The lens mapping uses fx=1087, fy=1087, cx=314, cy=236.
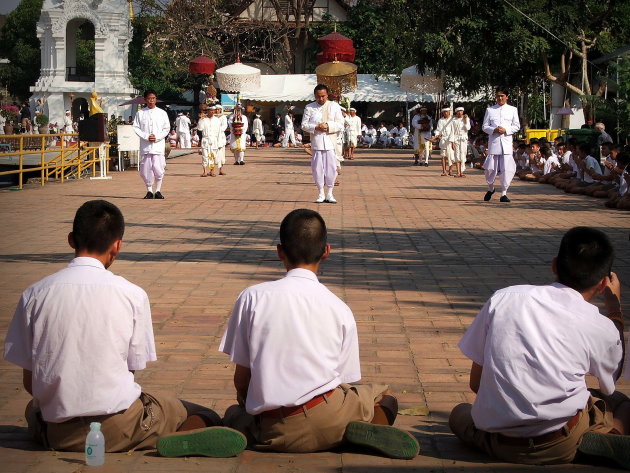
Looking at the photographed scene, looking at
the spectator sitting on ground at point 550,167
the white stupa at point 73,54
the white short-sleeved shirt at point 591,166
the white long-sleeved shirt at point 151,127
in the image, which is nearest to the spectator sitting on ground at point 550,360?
the white long-sleeved shirt at point 151,127

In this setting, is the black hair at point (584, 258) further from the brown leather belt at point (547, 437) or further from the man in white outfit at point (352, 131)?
the man in white outfit at point (352, 131)

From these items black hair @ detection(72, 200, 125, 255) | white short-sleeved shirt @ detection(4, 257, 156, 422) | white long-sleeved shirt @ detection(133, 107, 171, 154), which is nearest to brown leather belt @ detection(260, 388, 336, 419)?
white short-sleeved shirt @ detection(4, 257, 156, 422)

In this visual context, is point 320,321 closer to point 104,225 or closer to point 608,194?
point 104,225

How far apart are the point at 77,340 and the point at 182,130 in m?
42.1

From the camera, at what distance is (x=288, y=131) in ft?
162

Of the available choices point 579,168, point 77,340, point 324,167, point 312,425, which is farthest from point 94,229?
point 579,168

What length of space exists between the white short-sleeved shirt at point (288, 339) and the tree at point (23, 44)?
68560mm

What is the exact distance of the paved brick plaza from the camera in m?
4.97

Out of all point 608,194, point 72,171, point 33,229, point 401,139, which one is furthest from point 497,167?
point 401,139

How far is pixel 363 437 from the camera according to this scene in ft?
15.4

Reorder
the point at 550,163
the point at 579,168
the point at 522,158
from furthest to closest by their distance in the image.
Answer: the point at 522,158
the point at 550,163
the point at 579,168

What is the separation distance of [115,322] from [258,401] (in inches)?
27.4

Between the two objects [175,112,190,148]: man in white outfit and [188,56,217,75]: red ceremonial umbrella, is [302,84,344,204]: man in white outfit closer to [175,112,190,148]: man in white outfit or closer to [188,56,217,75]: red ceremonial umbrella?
[188,56,217,75]: red ceremonial umbrella

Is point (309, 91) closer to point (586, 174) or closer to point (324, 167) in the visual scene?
point (586, 174)
